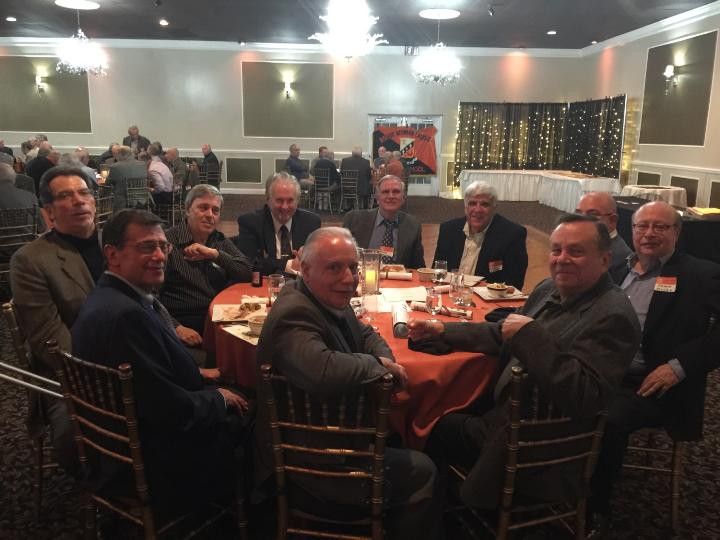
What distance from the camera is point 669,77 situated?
9.59m

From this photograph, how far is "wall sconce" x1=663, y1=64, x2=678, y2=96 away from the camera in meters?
9.45

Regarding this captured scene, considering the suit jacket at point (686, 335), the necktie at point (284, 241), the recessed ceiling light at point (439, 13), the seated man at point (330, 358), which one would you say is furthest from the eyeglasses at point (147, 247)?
the recessed ceiling light at point (439, 13)

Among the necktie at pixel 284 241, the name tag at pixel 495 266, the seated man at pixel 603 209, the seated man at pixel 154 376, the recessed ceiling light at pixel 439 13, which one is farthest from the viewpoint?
the recessed ceiling light at pixel 439 13

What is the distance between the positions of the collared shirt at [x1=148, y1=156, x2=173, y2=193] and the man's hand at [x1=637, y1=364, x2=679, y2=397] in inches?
313

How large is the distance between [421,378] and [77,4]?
9.56 m

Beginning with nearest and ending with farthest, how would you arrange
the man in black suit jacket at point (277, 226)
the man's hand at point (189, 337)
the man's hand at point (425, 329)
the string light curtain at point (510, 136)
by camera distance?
the man's hand at point (425, 329), the man's hand at point (189, 337), the man in black suit jacket at point (277, 226), the string light curtain at point (510, 136)

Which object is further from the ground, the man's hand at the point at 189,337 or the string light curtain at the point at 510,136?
the string light curtain at the point at 510,136

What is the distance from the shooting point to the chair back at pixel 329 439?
5.22 ft

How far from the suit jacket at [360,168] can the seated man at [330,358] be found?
9.43 m

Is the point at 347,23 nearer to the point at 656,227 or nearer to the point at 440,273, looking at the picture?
the point at 440,273

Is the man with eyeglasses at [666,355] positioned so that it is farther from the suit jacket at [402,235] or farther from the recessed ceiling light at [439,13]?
the recessed ceiling light at [439,13]

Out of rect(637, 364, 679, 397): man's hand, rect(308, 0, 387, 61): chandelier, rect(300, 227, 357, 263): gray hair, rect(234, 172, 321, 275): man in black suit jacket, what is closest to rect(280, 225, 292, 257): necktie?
rect(234, 172, 321, 275): man in black suit jacket

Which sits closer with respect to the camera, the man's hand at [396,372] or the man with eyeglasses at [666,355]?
the man's hand at [396,372]

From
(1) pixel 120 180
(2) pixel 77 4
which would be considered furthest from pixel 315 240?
(2) pixel 77 4
